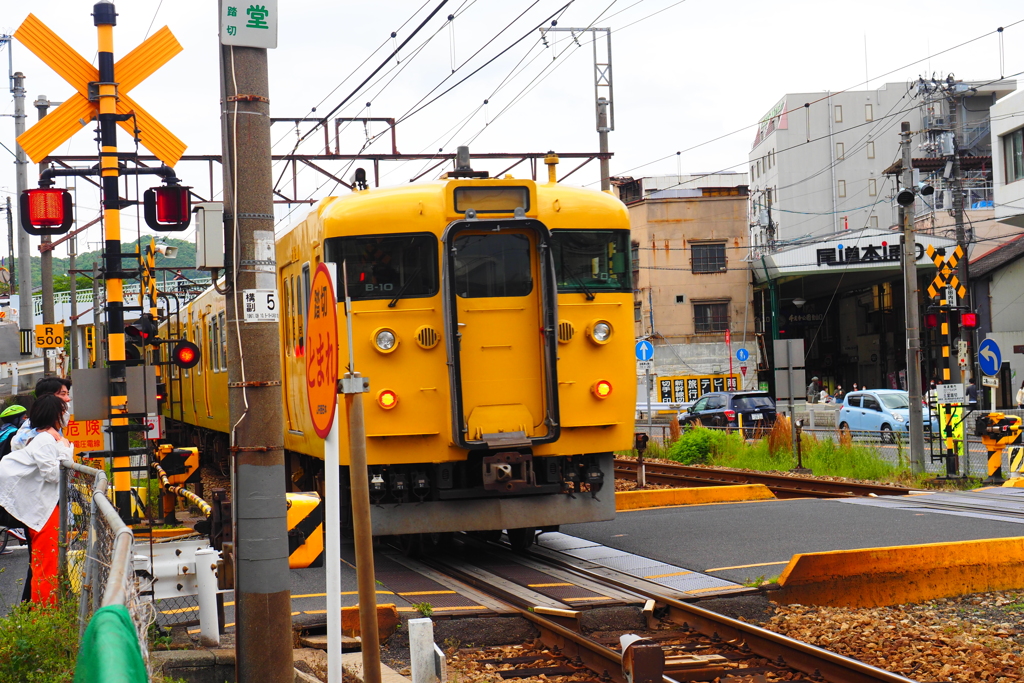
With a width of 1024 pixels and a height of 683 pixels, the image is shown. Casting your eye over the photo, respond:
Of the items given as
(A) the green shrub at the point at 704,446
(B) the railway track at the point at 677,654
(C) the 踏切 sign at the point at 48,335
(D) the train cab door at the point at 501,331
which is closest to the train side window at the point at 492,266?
(D) the train cab door at the point at 501,331

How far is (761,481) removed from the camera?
19.6m

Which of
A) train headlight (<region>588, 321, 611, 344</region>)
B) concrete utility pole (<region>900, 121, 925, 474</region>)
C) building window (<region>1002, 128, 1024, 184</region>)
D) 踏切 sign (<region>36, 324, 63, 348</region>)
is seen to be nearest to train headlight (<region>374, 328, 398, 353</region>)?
train headlight (<region>588, 321, 611, 344</region>)

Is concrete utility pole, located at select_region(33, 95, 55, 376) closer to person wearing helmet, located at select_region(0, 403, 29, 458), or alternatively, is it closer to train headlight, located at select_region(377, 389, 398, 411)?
person wearing helmet, located at select_region(0, 403, 29, 458)

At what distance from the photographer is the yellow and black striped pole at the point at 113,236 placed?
10.3 meters

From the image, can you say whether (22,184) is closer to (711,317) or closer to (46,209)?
(46,209)

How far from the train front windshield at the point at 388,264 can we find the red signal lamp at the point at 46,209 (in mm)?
2400

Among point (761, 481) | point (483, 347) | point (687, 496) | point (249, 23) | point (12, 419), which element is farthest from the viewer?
point (761, 481)

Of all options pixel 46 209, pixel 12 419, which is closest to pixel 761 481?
pixel 12 419

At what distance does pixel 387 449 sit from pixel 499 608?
1.94 m

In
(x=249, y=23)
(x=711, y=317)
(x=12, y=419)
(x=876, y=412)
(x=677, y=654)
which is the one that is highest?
(x=711, y=317)

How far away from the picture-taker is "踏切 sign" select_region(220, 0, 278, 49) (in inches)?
230

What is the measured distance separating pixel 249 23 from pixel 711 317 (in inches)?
1836

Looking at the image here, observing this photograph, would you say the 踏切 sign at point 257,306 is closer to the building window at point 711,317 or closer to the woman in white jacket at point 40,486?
the woman in white jacket at point 40,486

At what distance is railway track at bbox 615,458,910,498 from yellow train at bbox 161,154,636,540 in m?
7.83
